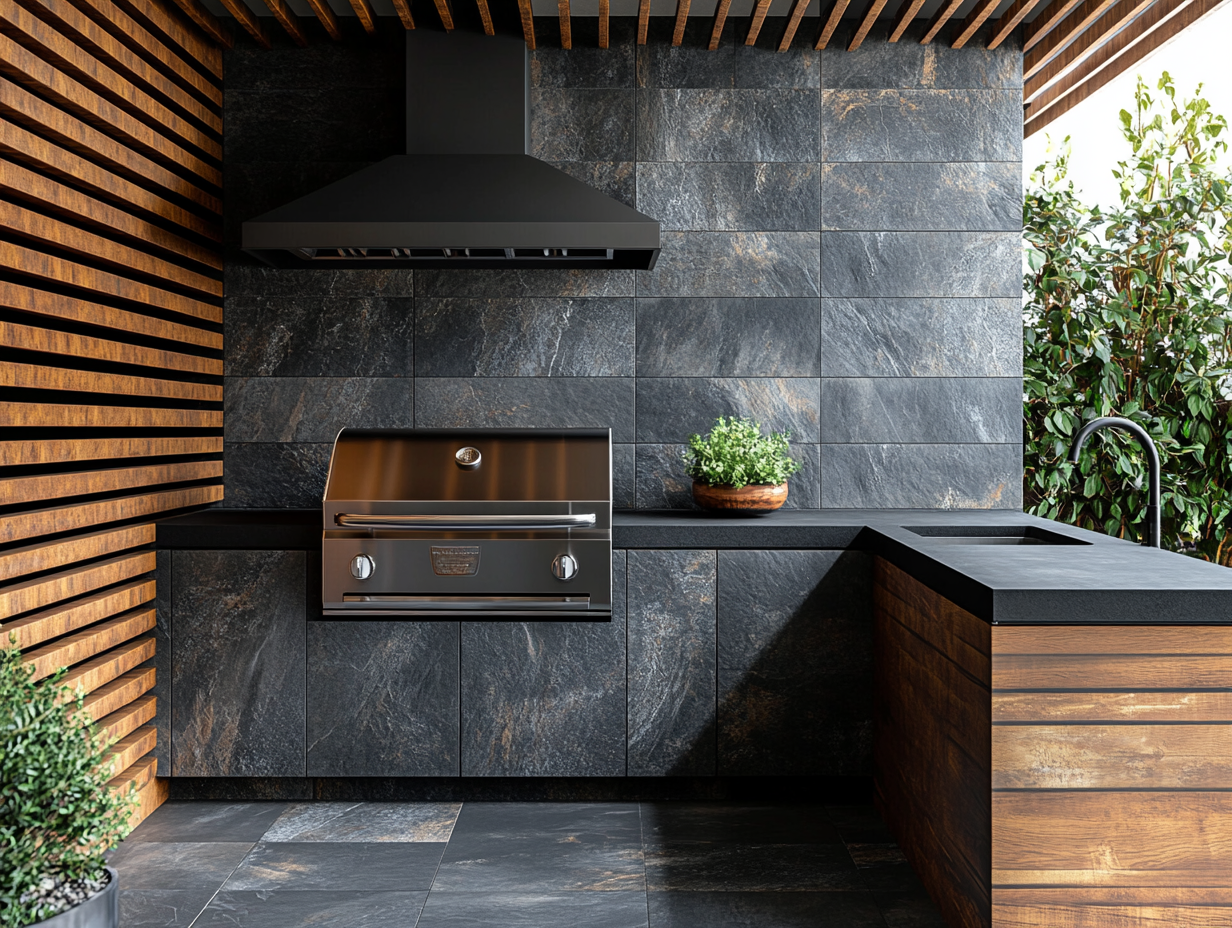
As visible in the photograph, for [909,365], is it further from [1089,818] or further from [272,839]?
[272,839]

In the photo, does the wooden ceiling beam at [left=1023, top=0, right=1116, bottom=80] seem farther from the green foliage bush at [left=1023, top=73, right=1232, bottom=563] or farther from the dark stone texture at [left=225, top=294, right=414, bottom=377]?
the dark stone texture at [left=225, top=294, right=414, bottom=377]

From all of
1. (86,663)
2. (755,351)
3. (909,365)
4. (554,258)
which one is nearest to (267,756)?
(86,663)

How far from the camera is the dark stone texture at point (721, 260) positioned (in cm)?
337

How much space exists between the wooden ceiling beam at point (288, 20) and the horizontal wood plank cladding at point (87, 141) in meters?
0.63

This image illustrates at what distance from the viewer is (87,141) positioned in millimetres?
2400

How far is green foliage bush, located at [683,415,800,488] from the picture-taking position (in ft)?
9.89

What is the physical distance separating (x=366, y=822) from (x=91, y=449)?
1.31 metres

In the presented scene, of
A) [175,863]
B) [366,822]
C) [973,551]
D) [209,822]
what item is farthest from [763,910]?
[209,822]

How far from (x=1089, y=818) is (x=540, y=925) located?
119 centimetres

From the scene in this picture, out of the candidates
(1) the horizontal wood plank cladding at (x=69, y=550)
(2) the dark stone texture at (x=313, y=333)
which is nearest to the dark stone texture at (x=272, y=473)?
(2) the dark stone texture at (x=313, y=333)

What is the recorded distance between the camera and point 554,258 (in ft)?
10.5

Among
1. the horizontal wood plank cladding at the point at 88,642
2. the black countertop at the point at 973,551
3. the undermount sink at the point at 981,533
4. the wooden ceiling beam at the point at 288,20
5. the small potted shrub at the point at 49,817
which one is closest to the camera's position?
the small potted shrub at the point at 49,817

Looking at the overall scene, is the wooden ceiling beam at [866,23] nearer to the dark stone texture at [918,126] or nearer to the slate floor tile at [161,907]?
the dark stone texture at [918,126]

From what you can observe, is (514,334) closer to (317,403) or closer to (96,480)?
(317,403)
